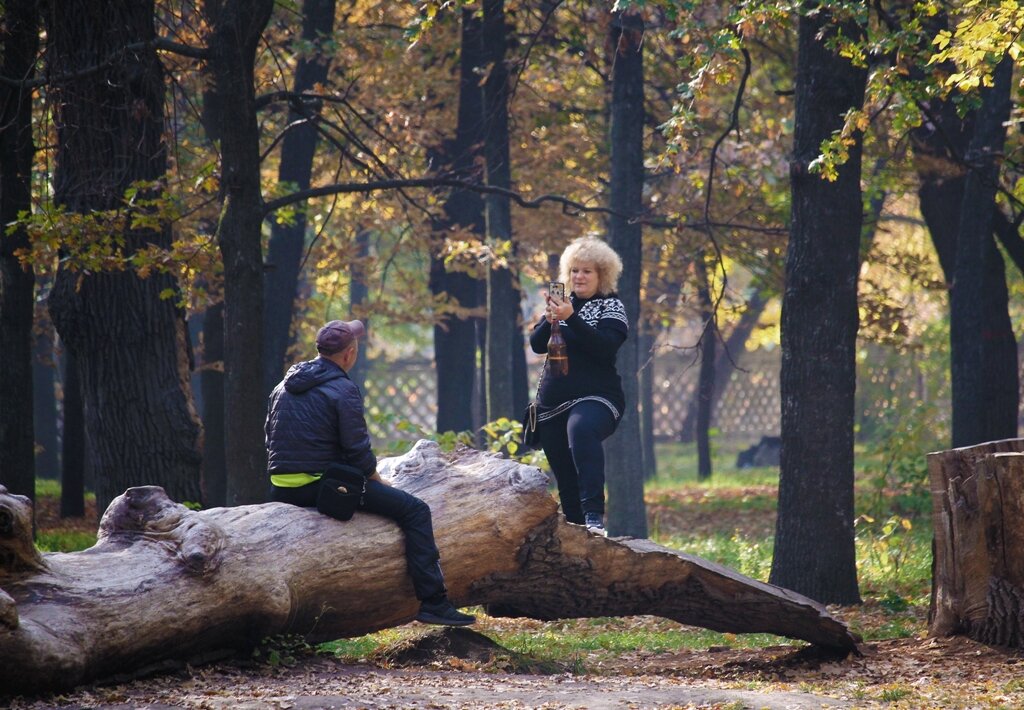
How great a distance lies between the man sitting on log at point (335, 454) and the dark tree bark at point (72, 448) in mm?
7779

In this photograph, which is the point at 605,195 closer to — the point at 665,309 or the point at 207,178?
the point at 665,309

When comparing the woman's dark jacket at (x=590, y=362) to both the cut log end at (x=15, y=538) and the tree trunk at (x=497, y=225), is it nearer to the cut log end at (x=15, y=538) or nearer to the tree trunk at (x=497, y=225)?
the cut log end at (x=15, y=538)

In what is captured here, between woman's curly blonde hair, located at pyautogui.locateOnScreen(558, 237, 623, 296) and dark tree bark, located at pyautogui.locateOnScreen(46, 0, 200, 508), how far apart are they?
319 cm

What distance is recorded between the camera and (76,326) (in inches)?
375

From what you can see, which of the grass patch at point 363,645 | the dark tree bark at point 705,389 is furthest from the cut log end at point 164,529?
the dark tree bark at point 705,389

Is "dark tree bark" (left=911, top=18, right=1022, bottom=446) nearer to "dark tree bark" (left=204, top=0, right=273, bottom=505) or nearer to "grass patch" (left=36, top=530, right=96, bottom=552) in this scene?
"dark tree bark" (left=204, top=0, right=273, bottom=505)

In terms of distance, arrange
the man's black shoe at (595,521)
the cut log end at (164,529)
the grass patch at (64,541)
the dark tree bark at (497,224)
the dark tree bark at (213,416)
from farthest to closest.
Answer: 1. the dark tree bark at (497,224)
2. the dark tree bark at (213,416)
3. the grass patch at (64,541)
4. the man's black shoe at (595,521)
5. the cut log end at (164,529)

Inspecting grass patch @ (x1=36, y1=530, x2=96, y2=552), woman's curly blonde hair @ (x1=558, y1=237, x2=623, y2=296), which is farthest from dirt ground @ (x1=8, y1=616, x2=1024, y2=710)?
grass patch @ (x1=36, y1=530, x2=96, y2=552)

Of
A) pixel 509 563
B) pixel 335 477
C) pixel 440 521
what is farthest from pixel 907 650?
pixel 335 477

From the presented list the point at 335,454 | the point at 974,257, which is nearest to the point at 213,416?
the point at 335,454

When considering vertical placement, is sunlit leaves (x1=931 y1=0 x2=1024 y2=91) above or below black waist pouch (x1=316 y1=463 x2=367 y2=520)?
above

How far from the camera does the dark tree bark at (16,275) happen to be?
10.2 m

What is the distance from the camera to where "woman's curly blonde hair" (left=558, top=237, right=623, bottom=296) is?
8.27 m

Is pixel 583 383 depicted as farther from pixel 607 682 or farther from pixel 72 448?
pixel 72 448
